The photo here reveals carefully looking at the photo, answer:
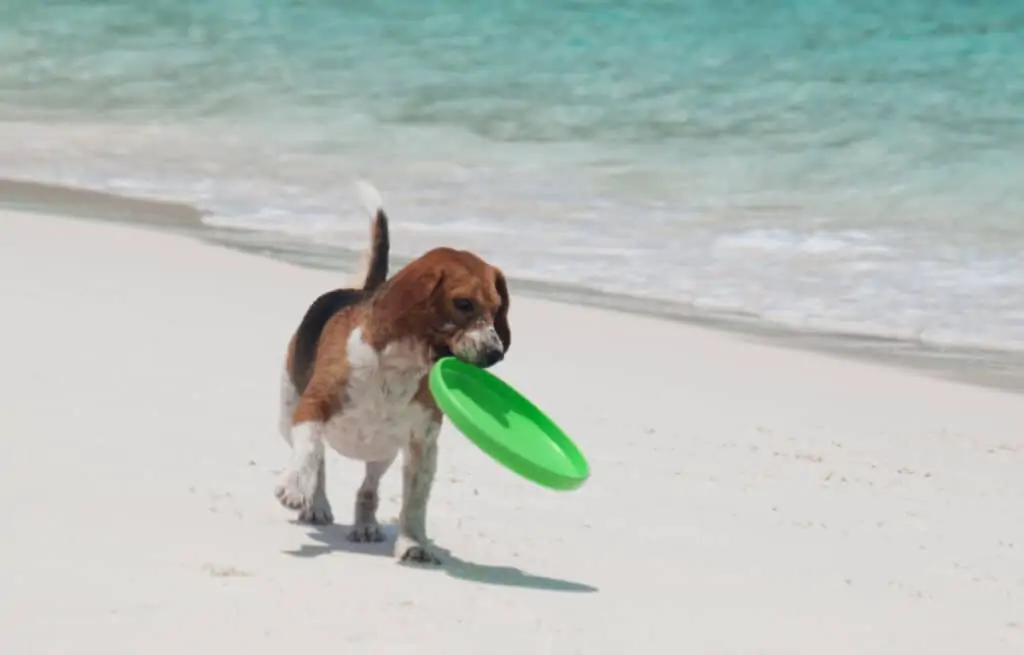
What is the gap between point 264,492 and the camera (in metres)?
5.91

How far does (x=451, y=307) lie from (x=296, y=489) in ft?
2.18

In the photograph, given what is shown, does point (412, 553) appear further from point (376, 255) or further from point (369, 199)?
point (369, 199)

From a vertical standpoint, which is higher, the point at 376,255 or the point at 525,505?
the point at 376,255

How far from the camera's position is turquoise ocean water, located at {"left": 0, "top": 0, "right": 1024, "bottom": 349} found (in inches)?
475

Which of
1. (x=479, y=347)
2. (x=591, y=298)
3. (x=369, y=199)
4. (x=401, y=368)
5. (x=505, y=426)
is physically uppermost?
(x=369, y=199)

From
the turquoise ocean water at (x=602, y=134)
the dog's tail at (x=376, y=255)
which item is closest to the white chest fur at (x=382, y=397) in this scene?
the dog's tail at (x=376, y=255)

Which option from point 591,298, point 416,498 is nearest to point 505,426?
point 416,498

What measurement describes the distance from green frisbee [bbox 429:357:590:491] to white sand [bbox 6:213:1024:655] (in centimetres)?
30

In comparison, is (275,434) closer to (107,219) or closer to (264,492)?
(264,492)

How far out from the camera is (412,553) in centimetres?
532

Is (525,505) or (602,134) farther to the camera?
(602,134)

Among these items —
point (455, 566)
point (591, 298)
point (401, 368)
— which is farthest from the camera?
point (591, 298)

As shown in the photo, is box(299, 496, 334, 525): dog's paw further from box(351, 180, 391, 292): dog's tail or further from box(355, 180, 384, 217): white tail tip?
box(355, 180, 384, 217): white tail tip

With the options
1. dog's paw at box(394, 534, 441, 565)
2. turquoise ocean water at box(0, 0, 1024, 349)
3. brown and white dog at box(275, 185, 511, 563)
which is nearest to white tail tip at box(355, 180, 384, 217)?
brown and white dog at box(275, 185, 511, 563)
